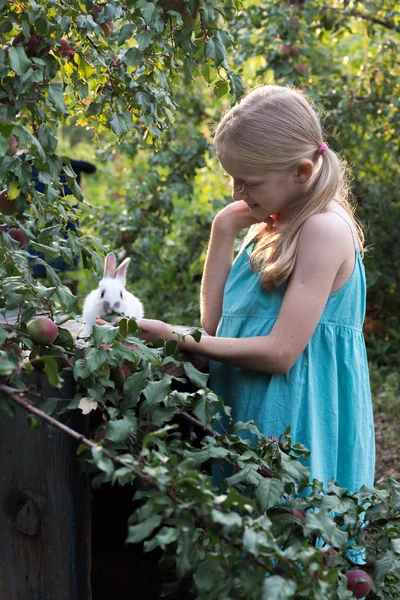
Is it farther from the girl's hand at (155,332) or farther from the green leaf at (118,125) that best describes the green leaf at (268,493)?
the green leaf at (118,125)

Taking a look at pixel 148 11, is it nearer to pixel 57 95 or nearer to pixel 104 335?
pixel 57 95

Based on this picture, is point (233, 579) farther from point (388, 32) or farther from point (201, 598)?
point (388, 32)

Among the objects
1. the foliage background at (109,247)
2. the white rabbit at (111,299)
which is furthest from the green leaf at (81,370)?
the white rabbit at (111,299)

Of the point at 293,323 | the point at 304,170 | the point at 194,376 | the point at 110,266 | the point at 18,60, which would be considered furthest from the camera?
the point at 110,266

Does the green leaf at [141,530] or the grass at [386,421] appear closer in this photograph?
the green leaf at [141,530]

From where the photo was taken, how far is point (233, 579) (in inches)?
51.6

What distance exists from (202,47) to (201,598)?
1188mm

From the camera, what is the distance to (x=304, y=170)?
6.38 feet

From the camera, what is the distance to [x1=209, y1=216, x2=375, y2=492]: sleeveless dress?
1960mm

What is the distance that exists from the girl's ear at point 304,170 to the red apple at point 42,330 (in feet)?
2.47

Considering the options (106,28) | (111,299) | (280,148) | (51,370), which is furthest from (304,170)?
(51,370)

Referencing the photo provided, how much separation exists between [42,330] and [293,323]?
0.61m

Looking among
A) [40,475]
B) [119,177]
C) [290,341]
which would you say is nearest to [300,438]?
[290,341]

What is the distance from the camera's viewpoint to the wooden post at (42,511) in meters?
1.68
